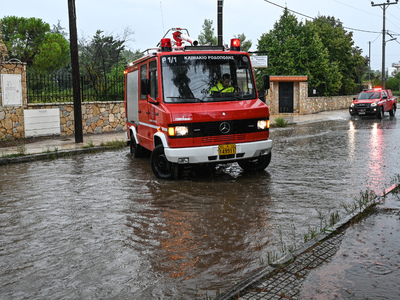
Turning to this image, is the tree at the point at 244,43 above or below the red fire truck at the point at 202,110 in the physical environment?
above

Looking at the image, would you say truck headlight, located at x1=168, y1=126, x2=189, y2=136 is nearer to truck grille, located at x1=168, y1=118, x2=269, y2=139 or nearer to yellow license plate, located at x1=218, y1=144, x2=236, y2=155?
truck grille, located at x1=168, y1=118, x2=269, y2=139

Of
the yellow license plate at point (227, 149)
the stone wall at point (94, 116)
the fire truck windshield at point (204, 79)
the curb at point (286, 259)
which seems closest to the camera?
the curb at point (286, 259)

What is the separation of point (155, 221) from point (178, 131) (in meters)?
2.59

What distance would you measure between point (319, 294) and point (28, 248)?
129 inches

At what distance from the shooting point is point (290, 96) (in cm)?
3206

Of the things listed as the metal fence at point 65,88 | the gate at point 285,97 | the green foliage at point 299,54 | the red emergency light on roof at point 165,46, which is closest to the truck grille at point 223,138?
the red emergency light on roof at point 165,46

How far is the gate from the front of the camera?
31781 millimetres

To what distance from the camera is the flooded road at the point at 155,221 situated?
439 centimetres

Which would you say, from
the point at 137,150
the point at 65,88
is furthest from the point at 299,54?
the point at 137,150

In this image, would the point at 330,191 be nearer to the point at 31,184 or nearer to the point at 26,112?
the point at 31,184

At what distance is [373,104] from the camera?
1073 inches

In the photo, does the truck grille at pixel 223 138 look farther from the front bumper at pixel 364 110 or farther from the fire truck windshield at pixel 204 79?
the front bumper at pixel 364 110

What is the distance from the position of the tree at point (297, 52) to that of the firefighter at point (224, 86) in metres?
28.0

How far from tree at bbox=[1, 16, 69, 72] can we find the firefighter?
58.4m
